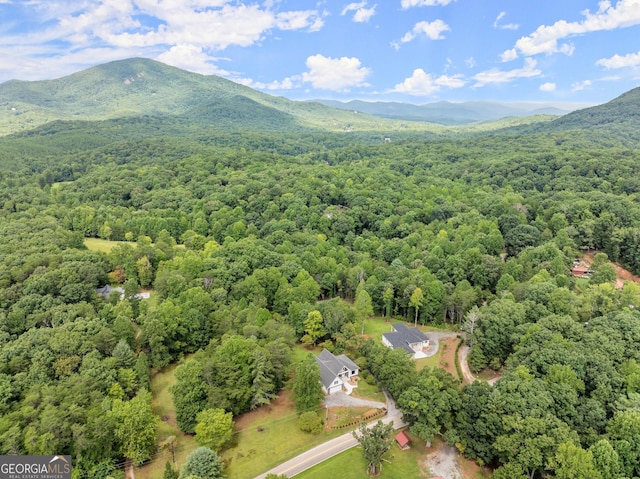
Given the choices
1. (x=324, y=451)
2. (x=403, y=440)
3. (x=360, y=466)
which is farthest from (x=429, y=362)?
(x=324, y=451)

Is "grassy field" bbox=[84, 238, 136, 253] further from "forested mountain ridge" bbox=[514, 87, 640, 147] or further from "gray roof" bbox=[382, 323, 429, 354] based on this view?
"forested mountain ridge" bbox=[514, 87, 640, 147]

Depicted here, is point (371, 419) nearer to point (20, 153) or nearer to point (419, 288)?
point (419, 288)

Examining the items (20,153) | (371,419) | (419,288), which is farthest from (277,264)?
(20,153)

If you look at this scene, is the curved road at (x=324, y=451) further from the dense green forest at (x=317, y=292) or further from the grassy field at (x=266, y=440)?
the dense green forest at (x=317, y=292)

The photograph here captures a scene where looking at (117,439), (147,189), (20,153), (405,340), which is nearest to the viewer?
(117,439)

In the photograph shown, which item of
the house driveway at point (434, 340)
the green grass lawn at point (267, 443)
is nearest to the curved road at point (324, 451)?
the green grass lawn at point (267, 443)

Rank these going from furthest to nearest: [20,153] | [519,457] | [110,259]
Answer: [20,153] < [110,259] < [519,457]

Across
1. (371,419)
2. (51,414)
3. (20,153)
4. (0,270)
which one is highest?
(20,153)

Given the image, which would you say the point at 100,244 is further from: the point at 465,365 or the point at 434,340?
the point at 465,365
